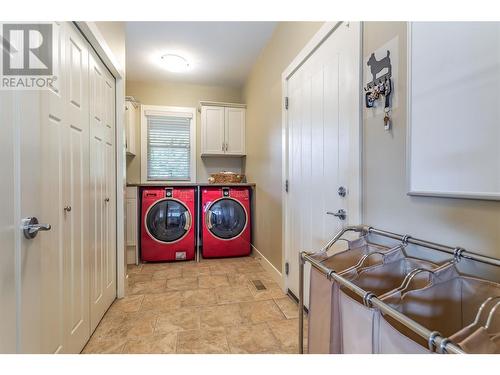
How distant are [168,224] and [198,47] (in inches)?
88.3

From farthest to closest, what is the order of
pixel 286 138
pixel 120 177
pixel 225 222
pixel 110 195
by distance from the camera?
pixel 225 222
pixel 286 138
pixel 120 177
pixel 110 195

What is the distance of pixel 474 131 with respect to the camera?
790 millimetres

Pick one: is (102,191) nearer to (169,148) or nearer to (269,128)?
(269,128)

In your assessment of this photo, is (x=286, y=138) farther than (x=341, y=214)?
Yes

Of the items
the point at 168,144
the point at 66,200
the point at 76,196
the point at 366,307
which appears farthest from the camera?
the point at 168,144

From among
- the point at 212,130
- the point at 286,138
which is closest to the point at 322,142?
the point at 286,138

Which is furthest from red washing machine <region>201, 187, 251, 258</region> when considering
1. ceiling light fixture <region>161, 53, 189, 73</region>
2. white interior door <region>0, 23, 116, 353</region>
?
ceiling light fixture <region>161, 53, 189, 73</region>

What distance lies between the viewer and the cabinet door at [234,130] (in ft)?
12.7

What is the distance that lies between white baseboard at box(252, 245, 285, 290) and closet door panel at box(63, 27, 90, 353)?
162 centimetres

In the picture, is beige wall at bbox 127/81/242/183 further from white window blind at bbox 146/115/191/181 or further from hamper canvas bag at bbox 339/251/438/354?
hamper canvas bag at bbox 339/251/438/354

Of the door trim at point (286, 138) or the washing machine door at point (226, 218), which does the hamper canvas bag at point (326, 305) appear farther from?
the washing machine door at point (226, 218)

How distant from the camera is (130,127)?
354cm

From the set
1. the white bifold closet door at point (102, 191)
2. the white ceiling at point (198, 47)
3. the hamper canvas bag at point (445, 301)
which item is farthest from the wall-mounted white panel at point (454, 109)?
the white ceiling at point (198, 47)
